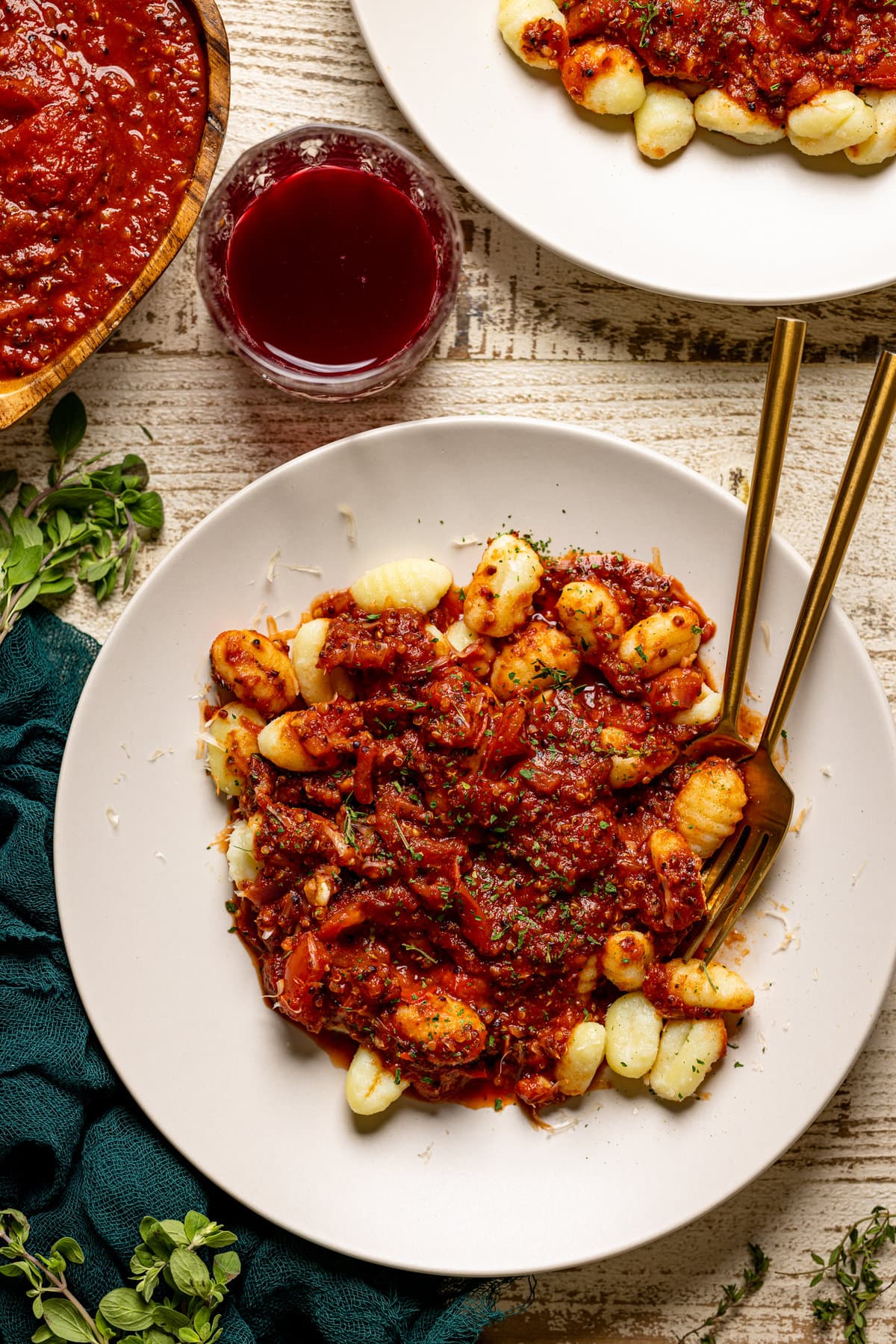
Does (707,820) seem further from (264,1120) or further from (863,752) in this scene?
(264,1120)

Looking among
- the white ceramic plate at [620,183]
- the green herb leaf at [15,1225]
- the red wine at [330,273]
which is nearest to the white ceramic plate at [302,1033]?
the red wine at [330,273]

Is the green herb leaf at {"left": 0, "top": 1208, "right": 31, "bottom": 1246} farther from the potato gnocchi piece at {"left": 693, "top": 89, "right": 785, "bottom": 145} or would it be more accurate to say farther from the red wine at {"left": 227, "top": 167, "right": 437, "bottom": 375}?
the potato gnocchi piece at {"left": 693, "top": 89, "right": 785, "bottom": 145}

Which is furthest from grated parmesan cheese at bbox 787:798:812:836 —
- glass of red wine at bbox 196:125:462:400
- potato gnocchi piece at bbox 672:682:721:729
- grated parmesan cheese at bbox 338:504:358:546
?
glass of red wine at bbox 196:125:462:400

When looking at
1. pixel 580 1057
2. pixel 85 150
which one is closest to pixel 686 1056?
pixel 580 1057

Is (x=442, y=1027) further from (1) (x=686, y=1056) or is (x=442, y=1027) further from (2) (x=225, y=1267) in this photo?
(2) (x=225, y=1267)

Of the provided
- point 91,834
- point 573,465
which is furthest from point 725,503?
point 91,834

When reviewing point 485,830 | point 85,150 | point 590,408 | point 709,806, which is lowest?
point 485,830

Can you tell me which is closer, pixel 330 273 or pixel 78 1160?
pixel 330 273
